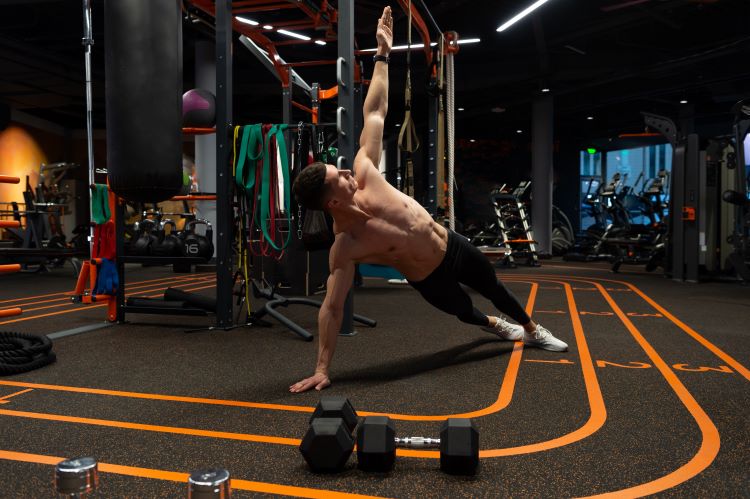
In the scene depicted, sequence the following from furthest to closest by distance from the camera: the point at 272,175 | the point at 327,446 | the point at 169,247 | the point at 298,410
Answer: the point at 169,247 → the point at 272,175 → the point at 298,410 → the point at 327,446

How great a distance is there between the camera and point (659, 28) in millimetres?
9844

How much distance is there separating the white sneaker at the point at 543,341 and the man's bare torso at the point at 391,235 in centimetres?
87

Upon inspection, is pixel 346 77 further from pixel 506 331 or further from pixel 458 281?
pixel 506 331

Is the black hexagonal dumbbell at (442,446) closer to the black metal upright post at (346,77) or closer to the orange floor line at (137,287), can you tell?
the black metal upright post at (346,77)

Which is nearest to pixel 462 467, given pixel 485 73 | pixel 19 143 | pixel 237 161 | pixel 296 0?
pixel 237 161

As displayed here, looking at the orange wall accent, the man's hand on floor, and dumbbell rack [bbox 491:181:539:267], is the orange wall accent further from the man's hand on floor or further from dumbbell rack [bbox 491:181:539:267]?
the man's hand on floor

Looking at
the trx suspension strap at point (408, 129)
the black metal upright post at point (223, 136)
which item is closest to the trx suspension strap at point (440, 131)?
the trx suspension strap at point (408, 129)

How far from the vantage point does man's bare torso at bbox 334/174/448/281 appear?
7.91 ft

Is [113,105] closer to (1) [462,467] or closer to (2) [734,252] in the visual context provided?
(1) [462,467]

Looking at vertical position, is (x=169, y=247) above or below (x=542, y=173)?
below

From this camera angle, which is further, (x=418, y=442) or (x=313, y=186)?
(x=313, y=186)

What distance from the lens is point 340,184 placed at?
7.52 feet

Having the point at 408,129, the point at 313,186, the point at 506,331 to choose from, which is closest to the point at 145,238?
the point at 408,129

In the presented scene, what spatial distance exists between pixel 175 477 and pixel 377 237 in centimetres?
127
